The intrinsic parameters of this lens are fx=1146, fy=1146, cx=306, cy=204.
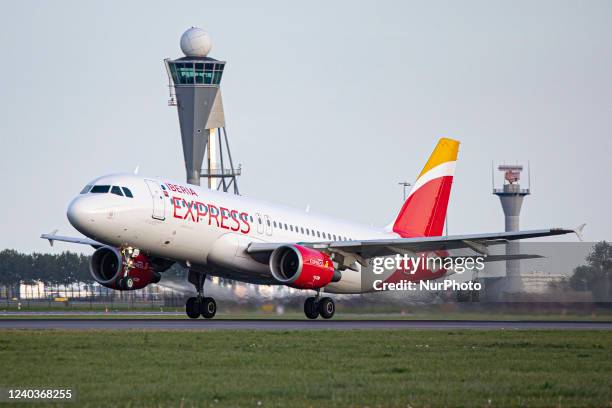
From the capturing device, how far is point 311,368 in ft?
68.6

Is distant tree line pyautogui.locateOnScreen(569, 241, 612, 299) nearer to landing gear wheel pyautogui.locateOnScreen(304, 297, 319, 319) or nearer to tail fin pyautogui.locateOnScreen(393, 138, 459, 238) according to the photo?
tail fin pyautogui.locateOnScreen(393, 138, 459, 238)

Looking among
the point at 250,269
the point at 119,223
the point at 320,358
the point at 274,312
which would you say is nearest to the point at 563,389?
the point at 320,358

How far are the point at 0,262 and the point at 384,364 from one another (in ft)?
383

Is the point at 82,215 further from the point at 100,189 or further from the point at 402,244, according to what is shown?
the point at 402,244

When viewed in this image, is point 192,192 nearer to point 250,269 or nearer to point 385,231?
point 250,269

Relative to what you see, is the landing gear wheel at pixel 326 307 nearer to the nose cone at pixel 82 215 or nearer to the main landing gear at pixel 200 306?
the main landing gear at pixel 200 306

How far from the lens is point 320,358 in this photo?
22812 millimetres

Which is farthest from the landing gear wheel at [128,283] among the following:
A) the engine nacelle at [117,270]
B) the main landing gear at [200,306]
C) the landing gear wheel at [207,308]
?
the landing gear wheel at [207,308]

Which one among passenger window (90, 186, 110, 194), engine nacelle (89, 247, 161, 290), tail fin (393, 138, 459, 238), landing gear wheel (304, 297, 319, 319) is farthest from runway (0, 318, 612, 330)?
tail fin (393, 138, 459, 238)

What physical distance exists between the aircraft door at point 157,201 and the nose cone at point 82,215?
2393 mm

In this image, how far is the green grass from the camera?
661 inches

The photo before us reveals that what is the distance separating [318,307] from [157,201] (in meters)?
8.49

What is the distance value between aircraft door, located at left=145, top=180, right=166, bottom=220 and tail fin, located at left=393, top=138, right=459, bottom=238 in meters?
16.2

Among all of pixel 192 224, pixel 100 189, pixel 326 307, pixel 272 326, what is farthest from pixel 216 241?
pixel 272 326
